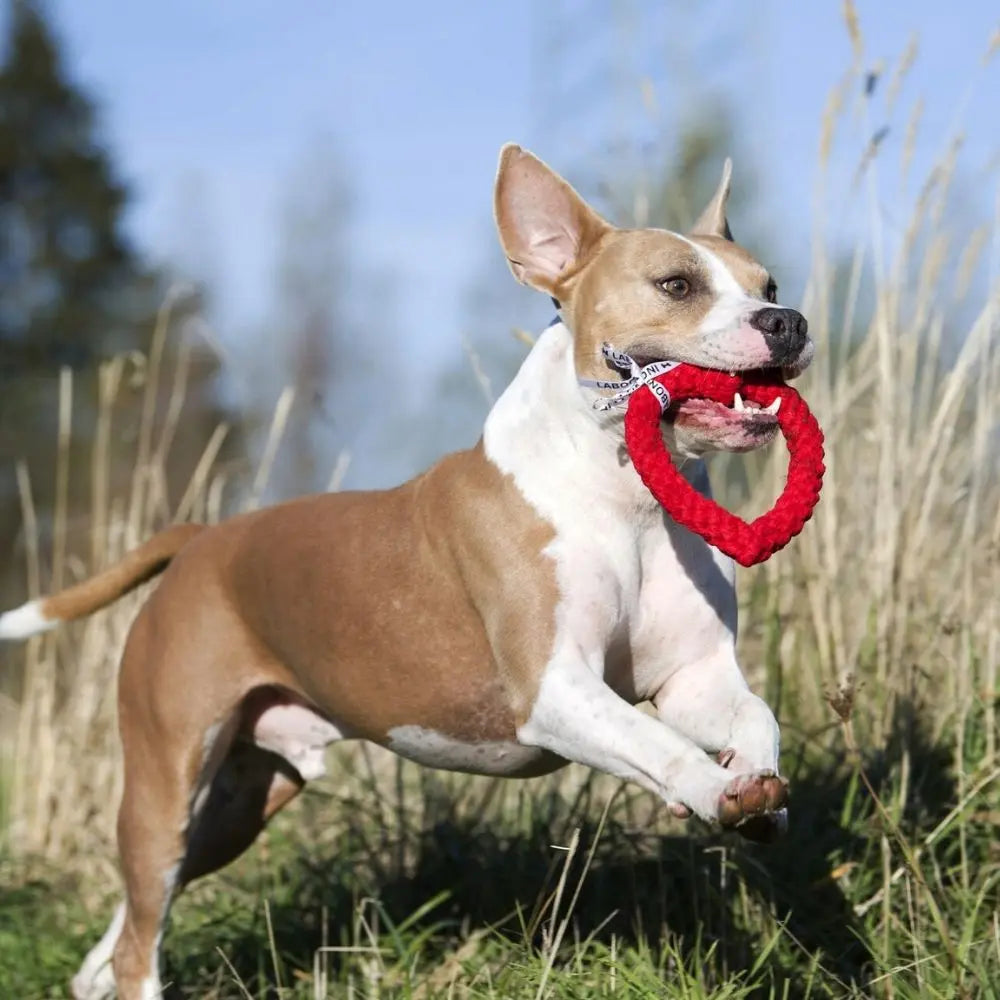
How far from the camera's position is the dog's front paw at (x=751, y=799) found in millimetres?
3227

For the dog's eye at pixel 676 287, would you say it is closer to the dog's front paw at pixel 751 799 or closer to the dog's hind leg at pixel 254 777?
the dog's front paw at pixel 751 799

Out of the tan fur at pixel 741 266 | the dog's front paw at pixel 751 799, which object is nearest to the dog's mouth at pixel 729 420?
the tan fur at pixel 741 266

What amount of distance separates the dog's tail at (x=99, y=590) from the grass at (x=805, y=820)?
1092mm

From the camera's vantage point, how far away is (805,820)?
4871 millimetres

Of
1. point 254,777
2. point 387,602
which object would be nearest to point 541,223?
point 387,602

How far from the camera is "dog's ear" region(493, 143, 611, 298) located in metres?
4.31

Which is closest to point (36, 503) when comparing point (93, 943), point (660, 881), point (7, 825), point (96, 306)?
point (96, 306)

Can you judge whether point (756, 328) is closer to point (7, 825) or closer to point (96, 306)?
point (7, 825)

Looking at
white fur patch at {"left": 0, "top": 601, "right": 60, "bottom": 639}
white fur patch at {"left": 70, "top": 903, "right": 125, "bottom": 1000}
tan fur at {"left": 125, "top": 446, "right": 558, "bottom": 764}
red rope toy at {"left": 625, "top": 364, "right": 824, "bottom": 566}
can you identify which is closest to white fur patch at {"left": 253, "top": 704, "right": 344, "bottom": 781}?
tan fur at {"left": 125, "top": 446, "right": 558, "bottom": 764}

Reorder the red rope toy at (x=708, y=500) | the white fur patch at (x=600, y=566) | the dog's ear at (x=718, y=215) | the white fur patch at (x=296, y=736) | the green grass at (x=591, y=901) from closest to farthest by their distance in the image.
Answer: the red rope toy at (x=708, y=500), the white fur patch at (x=600, y=566), the green grass at (x=591, y=901), the dog's ear at (x=718, y=215), the white fur patch at (x=296, y=736)

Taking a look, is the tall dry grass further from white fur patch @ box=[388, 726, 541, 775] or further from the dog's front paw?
the dog's front paw

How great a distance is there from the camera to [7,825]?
719 cm

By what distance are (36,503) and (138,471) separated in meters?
15.7

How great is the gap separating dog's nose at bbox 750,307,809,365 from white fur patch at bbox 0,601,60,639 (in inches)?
110
